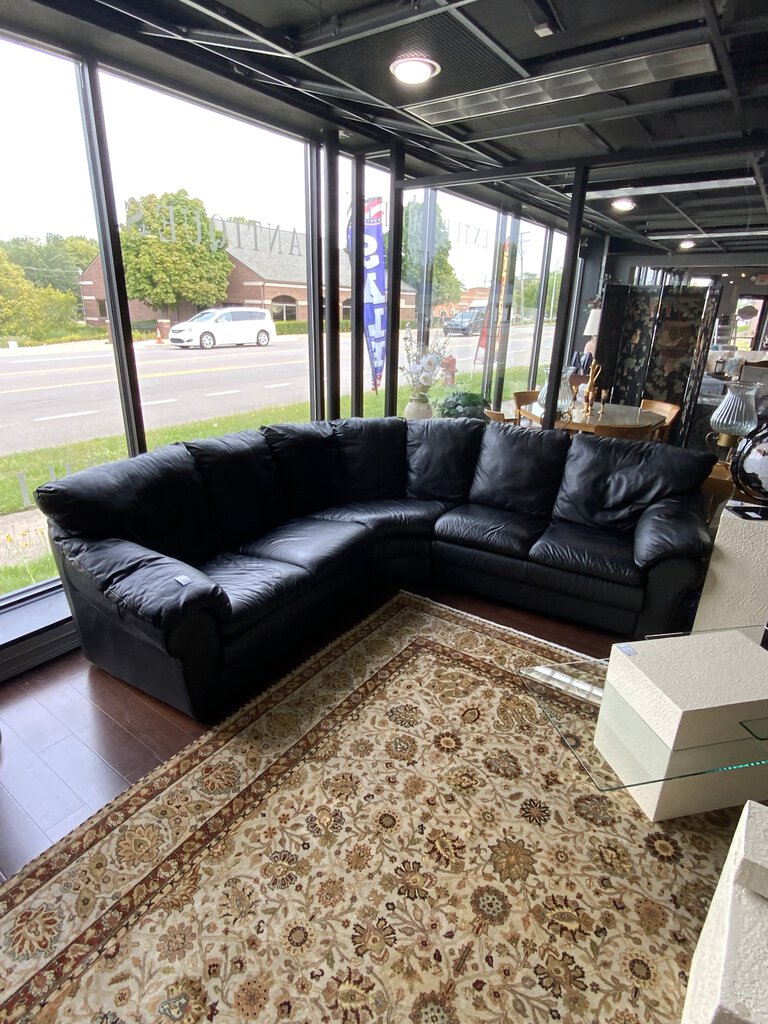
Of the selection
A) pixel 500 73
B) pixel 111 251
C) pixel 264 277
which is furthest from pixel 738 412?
pixel 111 251

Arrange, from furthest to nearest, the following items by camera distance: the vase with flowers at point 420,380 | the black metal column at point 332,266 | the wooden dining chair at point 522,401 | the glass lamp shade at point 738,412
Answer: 1. the wooden dining chair at point 522,401
2. the vase with flowers at point 420,380
3. the black metal column at point 332,266
4. the glass lamp shade at point 738,412

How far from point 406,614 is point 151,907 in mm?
1756

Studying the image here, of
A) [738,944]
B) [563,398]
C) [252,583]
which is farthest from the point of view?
[563,398]

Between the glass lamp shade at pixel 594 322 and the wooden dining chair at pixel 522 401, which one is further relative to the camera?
the glass lamp shade at pixel 594 322

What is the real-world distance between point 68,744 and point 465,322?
4444 millimetres

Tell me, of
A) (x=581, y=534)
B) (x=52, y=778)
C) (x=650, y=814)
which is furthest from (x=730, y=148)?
(x=52, y=778)

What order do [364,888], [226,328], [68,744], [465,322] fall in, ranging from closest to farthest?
[364,888]
[68,744]
[226,328]
[465,322]

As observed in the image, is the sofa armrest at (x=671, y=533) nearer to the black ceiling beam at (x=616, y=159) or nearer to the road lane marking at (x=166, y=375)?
the black ceiling beam at (x=616, y=159)

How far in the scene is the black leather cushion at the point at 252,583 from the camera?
220 centimetres

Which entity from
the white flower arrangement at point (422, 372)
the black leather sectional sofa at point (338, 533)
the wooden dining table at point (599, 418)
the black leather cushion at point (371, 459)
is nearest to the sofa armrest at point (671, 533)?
the black leather sectional sofa at point (338, 533)

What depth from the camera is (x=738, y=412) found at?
10.2 ft

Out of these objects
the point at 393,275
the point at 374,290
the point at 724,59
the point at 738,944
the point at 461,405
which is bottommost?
the point at 738,944

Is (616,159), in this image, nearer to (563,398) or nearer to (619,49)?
(619,49)

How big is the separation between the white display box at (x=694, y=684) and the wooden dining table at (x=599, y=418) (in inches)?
96.6
